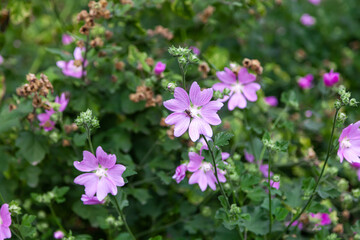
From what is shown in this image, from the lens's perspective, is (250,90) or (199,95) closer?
(199,95)

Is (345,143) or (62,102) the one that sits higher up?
(345,143)

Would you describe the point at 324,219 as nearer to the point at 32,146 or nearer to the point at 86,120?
the point at 86,120

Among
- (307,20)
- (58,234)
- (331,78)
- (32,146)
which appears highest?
(331,78)

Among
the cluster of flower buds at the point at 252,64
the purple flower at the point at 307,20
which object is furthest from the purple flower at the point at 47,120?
the purple flower at the point at 307,20

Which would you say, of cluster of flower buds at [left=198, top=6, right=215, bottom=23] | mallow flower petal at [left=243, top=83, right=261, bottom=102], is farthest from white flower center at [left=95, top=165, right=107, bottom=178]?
cluster of flower buds at [left=198, top=6, right=215, bottom=23]

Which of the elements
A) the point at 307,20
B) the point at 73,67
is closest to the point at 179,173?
the point at 73,67

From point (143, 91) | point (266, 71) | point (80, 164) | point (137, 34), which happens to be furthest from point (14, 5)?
point (266, 71)

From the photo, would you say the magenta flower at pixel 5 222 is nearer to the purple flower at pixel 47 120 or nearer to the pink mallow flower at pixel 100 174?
the pink mallow flower at pixel 100 174
